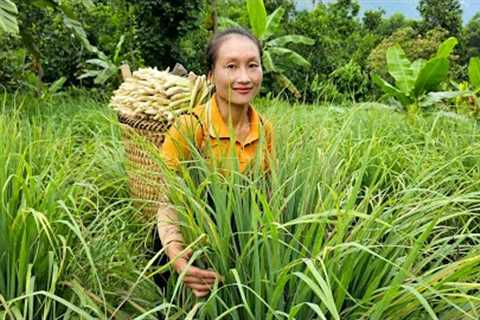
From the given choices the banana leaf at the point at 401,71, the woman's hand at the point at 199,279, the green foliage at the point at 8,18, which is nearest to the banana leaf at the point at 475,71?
the banana leaf at the point at 401,71

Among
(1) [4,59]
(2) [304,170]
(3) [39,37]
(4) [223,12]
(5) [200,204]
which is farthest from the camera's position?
(4) [223,12]

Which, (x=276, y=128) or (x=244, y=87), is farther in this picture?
(x=276, y=128)

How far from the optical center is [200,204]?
1.35 meters

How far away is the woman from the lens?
1572 millimetres

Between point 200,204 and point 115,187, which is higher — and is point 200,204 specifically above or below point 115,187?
above

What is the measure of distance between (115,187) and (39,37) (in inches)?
277

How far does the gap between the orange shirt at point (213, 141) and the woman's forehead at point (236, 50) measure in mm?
142

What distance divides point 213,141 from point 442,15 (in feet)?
76.4

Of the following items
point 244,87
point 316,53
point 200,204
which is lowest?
point 316,53


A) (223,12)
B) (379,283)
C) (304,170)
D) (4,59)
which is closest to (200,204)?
(304,170)

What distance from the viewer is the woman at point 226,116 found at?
1572 millimetres

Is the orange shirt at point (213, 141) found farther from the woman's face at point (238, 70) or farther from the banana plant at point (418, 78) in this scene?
the banana plant at point (418, 78)

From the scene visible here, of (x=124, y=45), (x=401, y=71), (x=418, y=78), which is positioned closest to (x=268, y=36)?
(x=124, y=45)

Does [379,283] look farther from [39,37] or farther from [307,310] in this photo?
[39,37]
